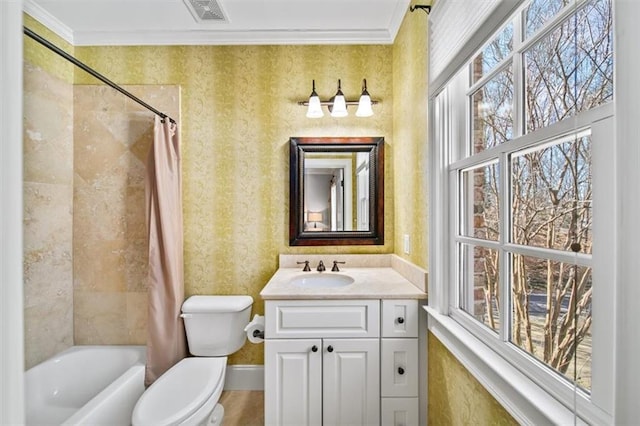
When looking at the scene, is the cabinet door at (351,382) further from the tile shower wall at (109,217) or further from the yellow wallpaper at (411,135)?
the tile shower wall at (109,217)

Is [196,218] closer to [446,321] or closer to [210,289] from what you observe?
[210,289]

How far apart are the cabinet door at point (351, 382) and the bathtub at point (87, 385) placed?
105 centimetres

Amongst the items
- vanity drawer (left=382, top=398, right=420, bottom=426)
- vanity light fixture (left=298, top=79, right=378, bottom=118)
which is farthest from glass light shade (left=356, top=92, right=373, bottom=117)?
vanity drawer (left=382, top=398, right=420, bottom=426)

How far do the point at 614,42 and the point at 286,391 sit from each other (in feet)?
5.60

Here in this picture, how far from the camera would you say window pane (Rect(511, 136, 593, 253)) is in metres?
0.76

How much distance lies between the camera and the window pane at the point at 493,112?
3.49 feet

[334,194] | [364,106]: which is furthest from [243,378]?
[364,106]

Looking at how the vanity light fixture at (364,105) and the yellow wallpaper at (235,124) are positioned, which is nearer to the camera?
the vanity light fixture at (364,105)

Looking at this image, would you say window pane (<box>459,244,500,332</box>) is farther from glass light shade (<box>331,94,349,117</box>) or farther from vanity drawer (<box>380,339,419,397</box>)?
glass light shade (<box>331,94,349,117</box>)

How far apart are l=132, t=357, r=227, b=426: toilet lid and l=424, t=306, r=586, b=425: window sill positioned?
45.8 inches

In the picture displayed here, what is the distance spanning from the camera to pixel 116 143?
2158mm

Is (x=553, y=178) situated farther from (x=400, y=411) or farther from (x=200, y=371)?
(x=200, y=371)

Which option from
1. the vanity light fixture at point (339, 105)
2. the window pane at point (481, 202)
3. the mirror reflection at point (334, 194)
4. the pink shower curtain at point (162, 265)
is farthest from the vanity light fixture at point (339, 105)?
the pink shower curtain at point (162, 265)

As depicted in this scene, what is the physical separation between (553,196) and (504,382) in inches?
22.7
